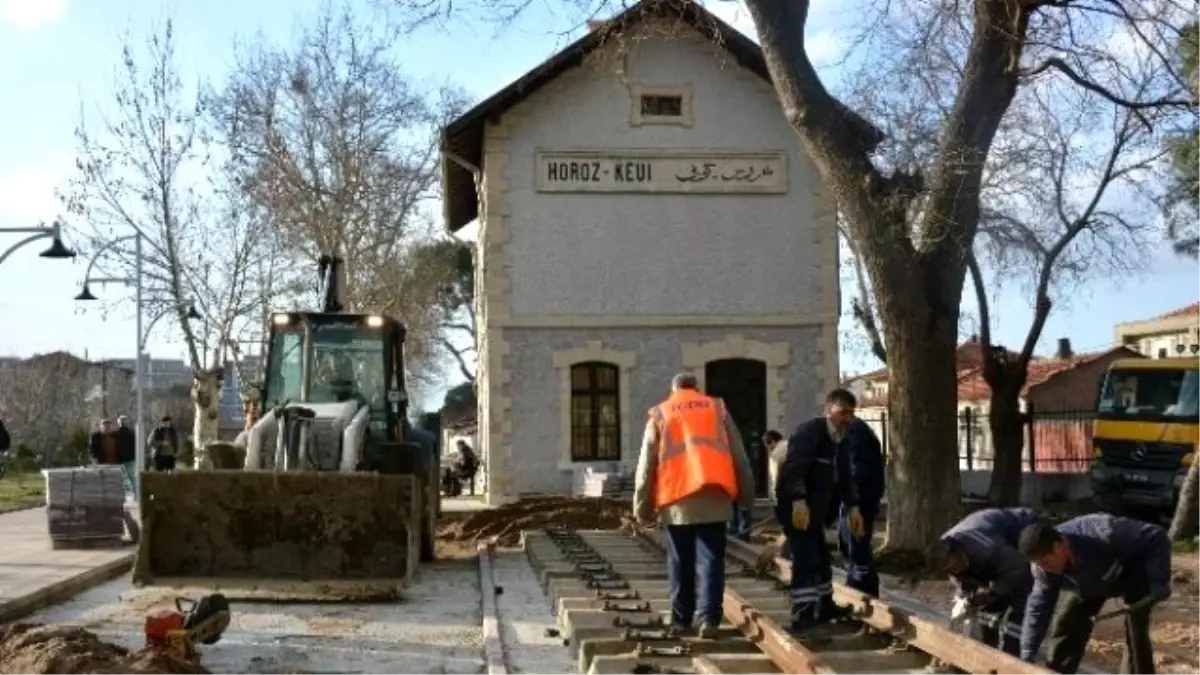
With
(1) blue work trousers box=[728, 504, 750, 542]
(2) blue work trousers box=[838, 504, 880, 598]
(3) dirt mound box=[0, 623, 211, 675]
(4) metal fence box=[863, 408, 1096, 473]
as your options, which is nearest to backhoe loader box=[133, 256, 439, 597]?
(3) dirt mound box=[0, 623, 211, 675]

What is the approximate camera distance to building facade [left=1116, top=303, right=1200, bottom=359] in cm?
4644

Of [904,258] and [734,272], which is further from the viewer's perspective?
[734,272]

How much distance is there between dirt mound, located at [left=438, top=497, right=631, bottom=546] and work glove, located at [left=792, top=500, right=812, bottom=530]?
10171 mm

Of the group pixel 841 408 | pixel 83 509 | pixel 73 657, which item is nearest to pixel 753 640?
pixel 841 408

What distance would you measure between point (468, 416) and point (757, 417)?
163ft

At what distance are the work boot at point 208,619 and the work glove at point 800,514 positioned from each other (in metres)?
3.85

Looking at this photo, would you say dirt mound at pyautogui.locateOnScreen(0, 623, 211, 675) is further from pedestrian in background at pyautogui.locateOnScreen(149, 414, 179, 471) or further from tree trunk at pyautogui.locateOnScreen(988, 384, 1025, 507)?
tree trunk at pyautogui.locateOnScreen(988, 384, 1025, 507)

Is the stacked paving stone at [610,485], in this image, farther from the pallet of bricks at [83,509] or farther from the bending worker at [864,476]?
the bending worker at [864,476]

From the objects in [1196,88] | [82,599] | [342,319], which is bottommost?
[82,599]

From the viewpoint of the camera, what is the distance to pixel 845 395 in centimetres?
930

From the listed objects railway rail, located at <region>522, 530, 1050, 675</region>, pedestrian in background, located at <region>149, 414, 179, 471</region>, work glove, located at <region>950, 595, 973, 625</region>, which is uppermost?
pedestrian in background, located at <region>149, 414, 179, 471</region>

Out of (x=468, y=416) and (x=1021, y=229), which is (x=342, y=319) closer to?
(x=1021, y=229)

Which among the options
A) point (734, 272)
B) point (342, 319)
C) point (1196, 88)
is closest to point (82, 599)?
point (342, 319)

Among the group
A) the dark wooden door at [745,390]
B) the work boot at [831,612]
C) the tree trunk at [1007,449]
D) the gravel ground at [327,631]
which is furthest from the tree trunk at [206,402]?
the work boot at [831,612]
